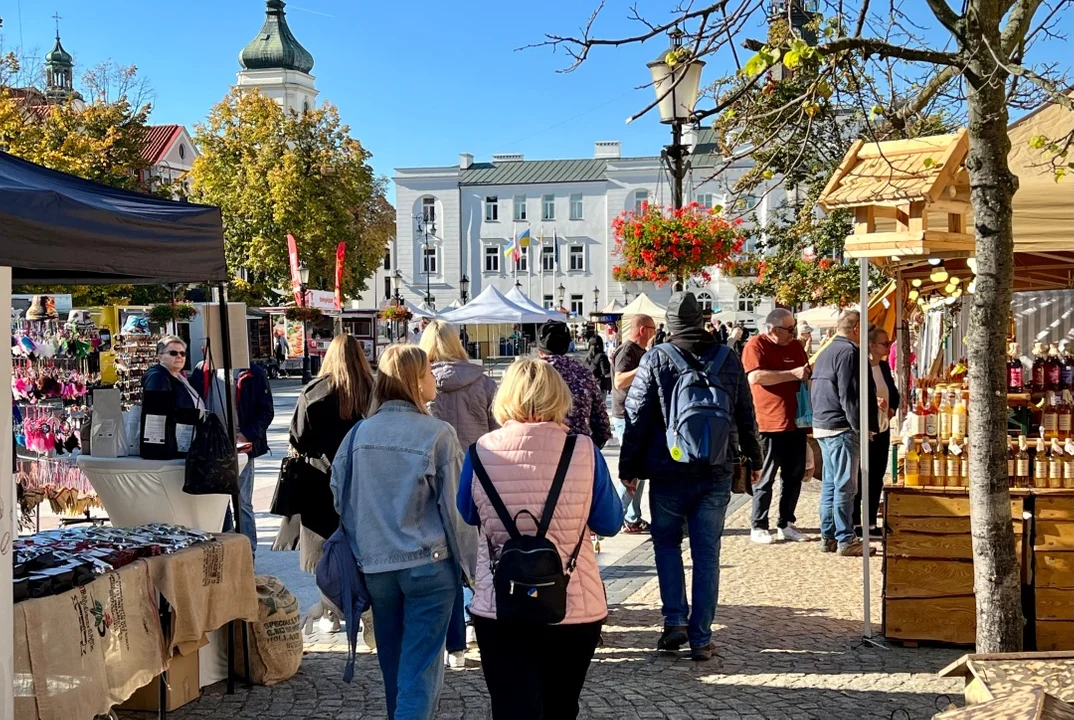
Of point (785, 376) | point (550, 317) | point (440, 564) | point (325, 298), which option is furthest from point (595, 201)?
point (440, 564)

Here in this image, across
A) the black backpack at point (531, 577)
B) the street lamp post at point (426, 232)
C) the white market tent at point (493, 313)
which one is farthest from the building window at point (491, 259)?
the black backpack at point (531, 577)

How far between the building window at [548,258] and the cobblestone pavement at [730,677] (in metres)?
66.0

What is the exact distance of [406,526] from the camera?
4.00 meters

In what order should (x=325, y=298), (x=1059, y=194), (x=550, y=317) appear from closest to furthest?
1. (x=1059, y=194)
2. (x=550, y=317)
3. (x=325, y=298)

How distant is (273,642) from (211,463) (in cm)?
94

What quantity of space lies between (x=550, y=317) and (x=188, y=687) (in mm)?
25148

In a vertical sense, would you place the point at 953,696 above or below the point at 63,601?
below

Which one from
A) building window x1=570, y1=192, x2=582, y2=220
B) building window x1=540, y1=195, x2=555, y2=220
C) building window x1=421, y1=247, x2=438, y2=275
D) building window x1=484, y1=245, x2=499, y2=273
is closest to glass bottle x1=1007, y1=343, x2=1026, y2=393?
building window x1=570, y1=192, x2=582, y2=220

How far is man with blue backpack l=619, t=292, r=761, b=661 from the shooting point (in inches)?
214

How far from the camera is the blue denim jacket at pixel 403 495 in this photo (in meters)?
4.00

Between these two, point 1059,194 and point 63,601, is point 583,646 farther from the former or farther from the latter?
point 1059,194

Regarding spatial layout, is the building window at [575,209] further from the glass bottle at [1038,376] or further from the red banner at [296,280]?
the glass bottle at [1038,376]

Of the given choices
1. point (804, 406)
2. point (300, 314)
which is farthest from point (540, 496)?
point (300, 314)

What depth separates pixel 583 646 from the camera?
3648 millimetres
